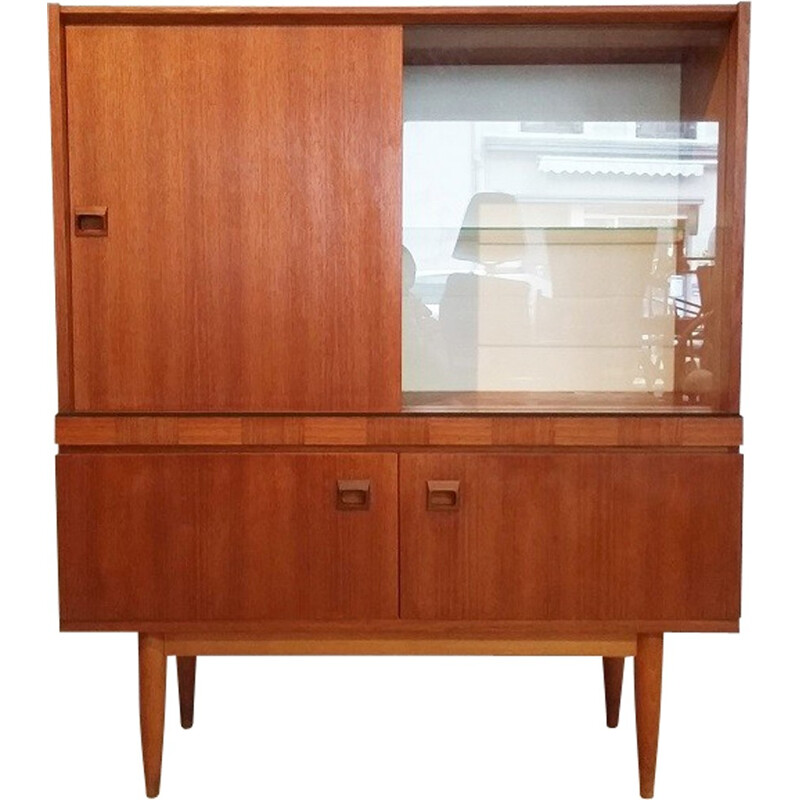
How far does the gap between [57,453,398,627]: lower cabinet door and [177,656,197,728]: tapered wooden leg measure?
522 millimetres

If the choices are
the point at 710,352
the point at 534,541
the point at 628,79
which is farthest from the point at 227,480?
the point at 628,79

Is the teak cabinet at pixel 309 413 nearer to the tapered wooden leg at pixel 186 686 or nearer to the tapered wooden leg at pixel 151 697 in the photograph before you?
the tapered wooden leg at pixel 151 697

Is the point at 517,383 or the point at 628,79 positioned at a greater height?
the point at 628,79

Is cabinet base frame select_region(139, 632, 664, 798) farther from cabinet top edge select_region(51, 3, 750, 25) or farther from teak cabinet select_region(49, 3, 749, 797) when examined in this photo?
cabinet top edge select_region(51, 3, 750, 25)

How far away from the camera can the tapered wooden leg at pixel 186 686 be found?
2902mm

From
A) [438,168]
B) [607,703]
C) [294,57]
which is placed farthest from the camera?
[607,703]

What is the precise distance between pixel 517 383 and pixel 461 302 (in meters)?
0.23

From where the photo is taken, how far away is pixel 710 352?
8.25 feet

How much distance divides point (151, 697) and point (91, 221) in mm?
1052

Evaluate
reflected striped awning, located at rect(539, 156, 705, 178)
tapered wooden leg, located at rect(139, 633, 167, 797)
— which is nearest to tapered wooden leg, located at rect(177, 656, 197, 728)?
tapered wooden leg, located at rect(139, 633, 167, 797)

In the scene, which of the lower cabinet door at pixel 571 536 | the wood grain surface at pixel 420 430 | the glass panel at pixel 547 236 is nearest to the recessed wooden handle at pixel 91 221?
the wood grain surface at pixel 420 430

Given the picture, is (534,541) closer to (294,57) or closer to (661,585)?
(661,585)

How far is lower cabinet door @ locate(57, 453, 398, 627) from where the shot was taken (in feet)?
7.90

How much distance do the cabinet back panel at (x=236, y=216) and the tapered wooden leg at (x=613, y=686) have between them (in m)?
1.04
